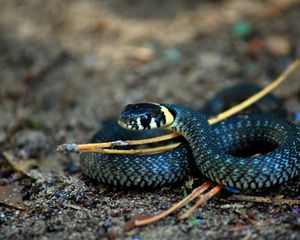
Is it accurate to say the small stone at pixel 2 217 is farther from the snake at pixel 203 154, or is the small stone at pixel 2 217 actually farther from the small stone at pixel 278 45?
the small stone at pixel 278 45

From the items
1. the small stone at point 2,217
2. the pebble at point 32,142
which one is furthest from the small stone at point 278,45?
A: the small stone at point 2,217

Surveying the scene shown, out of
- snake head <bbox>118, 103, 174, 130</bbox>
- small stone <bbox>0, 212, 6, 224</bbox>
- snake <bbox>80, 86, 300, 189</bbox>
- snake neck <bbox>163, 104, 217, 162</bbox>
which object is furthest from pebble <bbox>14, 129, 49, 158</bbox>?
snake neck <bbox>163, 104, 217, 162</bbox>

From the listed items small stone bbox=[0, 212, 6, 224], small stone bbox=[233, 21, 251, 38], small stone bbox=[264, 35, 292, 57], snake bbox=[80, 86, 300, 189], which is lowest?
small stone bbox=[0, 212, 6, 224]

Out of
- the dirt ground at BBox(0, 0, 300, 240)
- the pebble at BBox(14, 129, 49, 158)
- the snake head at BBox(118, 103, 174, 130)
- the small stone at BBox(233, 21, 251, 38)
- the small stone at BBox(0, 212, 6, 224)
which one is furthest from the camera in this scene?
the small stone at BBox(233, 21, 251, 38)

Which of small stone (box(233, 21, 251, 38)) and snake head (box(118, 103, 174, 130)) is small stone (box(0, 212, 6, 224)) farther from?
small stone (box(233, 21, 251, 38))

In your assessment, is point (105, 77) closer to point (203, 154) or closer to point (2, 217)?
point (203, 154)

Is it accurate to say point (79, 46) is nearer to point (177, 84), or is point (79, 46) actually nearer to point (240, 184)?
point (177, 84)

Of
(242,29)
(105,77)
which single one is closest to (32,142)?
(105,77)
